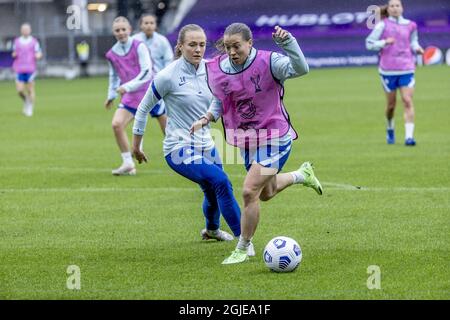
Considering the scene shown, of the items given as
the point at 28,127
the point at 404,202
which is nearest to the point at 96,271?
the point at 404,202

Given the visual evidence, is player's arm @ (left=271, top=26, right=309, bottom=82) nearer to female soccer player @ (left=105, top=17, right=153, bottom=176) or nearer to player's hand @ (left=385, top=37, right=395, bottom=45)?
female soccer player @ (left=105, top=17, right=153, bottom=176)

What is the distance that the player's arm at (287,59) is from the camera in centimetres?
838

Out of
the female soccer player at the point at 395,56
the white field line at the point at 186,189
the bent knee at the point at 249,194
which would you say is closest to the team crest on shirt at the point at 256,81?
the bent knee at the point at 249,194

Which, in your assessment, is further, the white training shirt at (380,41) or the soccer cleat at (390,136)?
the soccer cleat at (390,136)

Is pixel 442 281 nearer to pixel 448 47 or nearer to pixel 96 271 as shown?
pixel 96 271

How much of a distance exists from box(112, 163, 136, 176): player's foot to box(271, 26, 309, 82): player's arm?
278 inches

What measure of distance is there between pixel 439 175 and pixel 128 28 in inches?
204

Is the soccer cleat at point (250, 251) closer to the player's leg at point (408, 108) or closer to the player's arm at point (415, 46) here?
the player's leg at point (408, 108)

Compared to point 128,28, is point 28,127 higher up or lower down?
lower down

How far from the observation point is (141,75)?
15.2m

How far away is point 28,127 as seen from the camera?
24203 mm

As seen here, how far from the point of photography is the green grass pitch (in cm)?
816

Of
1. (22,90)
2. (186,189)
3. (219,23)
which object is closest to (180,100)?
(186,189)
